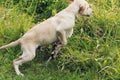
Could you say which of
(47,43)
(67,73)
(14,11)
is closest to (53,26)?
(47,43)

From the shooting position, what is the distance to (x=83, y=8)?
7133mm

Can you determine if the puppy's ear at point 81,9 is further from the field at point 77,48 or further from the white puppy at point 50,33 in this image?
the field at point 77,48

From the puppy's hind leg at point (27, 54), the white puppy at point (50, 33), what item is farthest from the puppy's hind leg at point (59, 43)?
the puppy's hind leg at point (27, 54)

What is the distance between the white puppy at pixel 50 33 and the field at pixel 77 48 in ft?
0.75

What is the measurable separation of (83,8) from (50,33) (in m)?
0.68

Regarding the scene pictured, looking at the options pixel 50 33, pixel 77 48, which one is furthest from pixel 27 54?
pixel 77 48

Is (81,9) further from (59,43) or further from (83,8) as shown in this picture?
(59,43)

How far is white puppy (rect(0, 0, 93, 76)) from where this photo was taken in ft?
22.4

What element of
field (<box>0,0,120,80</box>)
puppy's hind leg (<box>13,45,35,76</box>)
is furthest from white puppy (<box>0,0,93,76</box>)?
field (<box>0,0,120,80</box>)

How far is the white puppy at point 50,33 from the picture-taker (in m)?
6.81

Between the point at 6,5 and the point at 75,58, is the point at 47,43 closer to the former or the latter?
the point at 75,58

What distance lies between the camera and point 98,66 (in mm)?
6809

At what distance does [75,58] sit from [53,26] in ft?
1.94

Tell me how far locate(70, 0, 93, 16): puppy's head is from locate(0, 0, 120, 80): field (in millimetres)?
364
